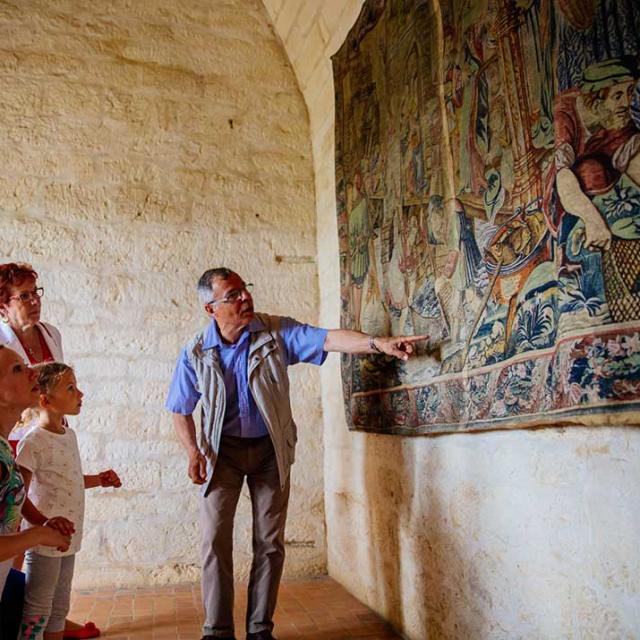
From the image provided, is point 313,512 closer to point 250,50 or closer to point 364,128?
point 364,128

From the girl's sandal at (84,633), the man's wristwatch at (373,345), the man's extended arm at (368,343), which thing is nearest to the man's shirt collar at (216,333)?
the man's extended arm at (368,343)

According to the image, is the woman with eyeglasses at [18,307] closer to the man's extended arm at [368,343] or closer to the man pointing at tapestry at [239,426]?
the man pointing at tapestry at [239,426]

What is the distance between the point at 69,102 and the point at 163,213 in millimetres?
984

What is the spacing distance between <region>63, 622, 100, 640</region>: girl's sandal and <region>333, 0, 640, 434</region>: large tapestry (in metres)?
1.66

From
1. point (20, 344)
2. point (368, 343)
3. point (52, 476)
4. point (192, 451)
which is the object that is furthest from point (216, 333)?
point (52, 476)

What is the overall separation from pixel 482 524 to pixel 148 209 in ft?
10.4

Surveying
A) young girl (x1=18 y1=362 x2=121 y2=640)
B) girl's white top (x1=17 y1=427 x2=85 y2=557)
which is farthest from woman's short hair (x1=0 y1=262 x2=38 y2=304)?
girl's white top (x1=17 y1=427 x2=85 y2=557)

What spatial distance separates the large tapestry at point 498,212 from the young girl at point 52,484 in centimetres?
140

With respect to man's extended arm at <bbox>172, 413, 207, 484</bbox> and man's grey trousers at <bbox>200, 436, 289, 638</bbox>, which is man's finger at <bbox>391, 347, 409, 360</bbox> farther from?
man's extended arm at <bbox>172, 413, 207, 484</bbox>

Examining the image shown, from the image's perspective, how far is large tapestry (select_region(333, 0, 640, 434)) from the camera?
69.9 inches

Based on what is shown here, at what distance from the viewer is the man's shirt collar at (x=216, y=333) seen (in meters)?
3.32

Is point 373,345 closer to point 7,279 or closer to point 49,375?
point 49,375

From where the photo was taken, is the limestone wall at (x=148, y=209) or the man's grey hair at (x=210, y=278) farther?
the limestone wall at (x=148, y=209)

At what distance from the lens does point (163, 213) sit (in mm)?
4762
